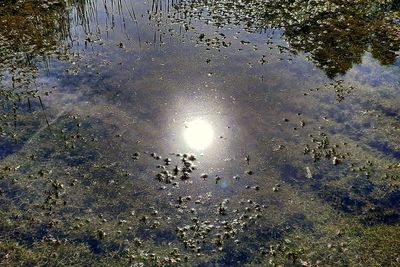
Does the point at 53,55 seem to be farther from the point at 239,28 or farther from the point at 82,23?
the point at 239,28

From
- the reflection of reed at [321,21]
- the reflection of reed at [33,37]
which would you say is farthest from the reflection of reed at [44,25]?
the reflection of reed at [321,21]

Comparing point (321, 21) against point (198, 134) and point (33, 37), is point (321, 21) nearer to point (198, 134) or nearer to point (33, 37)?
point (198, 134)

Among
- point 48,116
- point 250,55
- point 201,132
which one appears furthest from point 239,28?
point 48,116

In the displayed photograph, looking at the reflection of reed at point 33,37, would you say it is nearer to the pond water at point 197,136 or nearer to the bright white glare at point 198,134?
the pond water at point 197,136

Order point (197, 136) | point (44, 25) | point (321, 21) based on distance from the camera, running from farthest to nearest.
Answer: point (321, 21) < point (44, 25) < point (197, 136)

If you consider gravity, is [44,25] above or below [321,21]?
below

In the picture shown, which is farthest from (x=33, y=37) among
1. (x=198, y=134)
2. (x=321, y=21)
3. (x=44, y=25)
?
(x=321, y=21)

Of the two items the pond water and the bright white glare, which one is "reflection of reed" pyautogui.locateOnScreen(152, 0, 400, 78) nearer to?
the pond water
